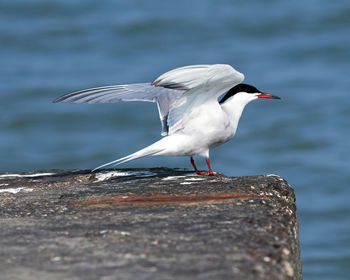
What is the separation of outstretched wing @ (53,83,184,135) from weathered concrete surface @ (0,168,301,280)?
32.1 inches

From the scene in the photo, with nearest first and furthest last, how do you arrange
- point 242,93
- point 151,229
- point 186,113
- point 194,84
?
point 151,229 → point 194,84 → point 186,113 → point 242,93

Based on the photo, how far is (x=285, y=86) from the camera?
1083 centimetres

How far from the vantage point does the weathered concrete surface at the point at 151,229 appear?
8.09 ft

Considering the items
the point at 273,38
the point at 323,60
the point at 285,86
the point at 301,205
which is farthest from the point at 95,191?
the point at 273,38

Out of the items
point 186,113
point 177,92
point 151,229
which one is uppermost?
point 177,92

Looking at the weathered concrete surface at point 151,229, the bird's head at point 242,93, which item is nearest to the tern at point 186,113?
the bird's head at point 242,93

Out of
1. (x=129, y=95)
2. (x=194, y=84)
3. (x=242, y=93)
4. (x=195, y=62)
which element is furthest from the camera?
(x=195, y=62)

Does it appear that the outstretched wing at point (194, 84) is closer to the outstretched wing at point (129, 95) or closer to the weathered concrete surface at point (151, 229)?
the outstretched wing at point (129, 95)

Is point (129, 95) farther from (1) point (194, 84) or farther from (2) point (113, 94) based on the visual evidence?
(1) point (194, 84)

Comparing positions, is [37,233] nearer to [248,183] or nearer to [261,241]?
[261,241]

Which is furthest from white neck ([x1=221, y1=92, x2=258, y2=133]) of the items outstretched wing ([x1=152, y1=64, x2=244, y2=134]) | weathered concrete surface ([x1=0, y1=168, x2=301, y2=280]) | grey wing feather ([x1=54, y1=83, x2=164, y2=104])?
weathered concrete surface ([x1=0, y1=168, x2=301, y2=280])

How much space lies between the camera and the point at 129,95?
4742 millimetres

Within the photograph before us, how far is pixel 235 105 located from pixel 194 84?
0.92 metres

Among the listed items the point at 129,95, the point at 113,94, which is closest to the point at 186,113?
the point at 129,95
